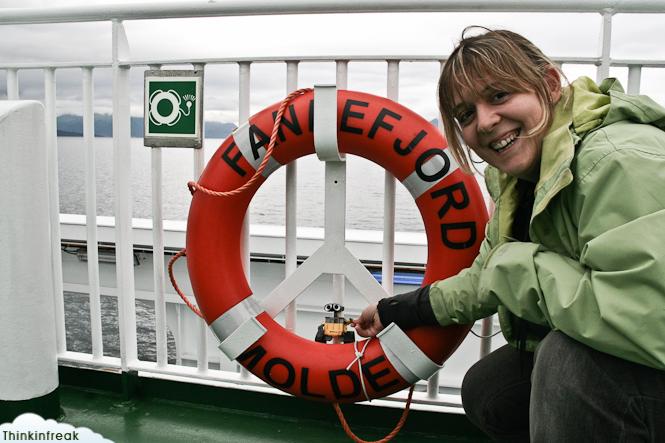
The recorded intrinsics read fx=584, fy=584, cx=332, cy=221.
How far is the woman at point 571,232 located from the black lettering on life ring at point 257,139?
0.51m

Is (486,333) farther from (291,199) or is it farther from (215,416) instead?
(215,416)

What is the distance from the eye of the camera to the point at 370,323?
4.65 ft

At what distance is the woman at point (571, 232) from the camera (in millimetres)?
801

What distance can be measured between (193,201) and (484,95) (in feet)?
2.70

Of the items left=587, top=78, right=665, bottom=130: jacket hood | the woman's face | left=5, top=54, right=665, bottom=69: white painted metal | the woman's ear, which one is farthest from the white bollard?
left=587, top=78, right=665, bottom=130: jacket hood

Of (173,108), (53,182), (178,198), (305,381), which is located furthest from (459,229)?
(178,198)

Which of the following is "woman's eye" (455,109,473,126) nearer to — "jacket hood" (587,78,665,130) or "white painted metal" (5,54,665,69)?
"jacket hood" (587,78,665,130)

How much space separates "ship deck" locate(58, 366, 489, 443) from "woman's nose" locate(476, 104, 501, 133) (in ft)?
2.98

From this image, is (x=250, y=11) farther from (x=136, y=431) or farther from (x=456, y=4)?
(x=136, y=431)

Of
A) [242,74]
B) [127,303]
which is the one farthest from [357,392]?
[242,74]

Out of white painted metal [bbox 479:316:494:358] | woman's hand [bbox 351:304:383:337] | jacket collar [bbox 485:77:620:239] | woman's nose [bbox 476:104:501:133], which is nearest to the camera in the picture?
jacket collar [bbox 485:77:620:239]

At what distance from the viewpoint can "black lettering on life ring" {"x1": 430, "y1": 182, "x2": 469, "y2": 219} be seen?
4.56ft

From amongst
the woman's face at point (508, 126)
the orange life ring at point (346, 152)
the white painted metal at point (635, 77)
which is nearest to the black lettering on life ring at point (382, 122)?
the orange life ring at point (346, 152)

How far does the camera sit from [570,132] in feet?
3.06
